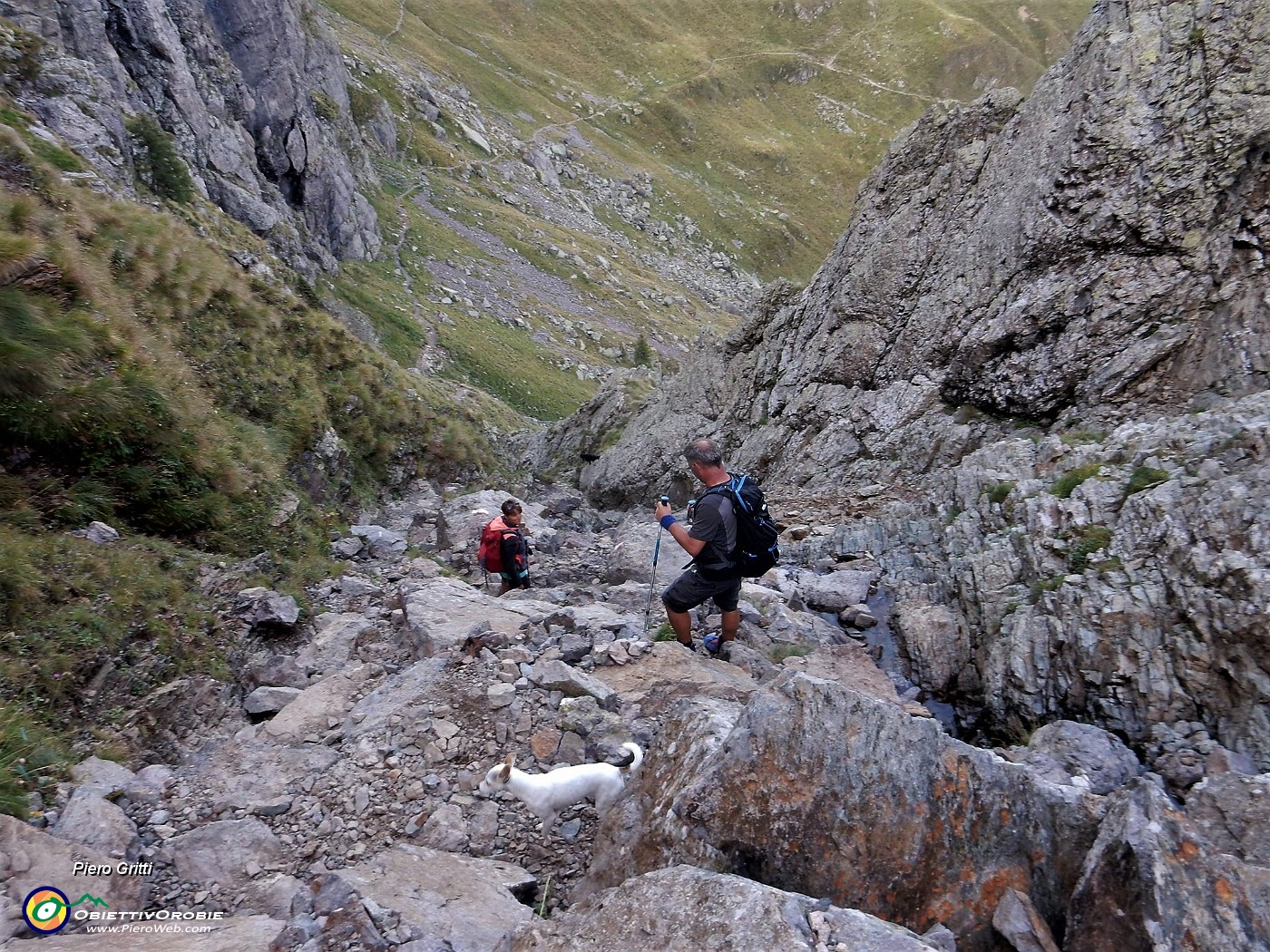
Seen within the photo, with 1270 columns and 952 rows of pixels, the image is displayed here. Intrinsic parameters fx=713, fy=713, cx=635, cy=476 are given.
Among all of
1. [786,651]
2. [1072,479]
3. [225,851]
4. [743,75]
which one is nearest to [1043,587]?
[1072,479]

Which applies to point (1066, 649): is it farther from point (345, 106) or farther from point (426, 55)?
point (426, 55)

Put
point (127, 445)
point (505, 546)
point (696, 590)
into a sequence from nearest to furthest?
point (696, 590), point (127, 445), point (505, 546)

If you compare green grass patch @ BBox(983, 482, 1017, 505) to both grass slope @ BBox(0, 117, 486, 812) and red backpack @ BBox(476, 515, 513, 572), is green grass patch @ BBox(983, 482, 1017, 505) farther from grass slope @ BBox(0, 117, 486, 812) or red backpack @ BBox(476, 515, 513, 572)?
grass slope @ BBox(0, 117, 486, 812)

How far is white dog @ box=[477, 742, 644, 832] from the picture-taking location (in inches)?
257

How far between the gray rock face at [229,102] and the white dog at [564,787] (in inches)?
939

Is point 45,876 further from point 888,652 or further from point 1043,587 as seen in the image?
point 1043,587

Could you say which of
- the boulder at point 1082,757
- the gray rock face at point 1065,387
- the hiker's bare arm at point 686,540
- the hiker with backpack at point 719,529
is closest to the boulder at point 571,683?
the hiker with backpack at point 719,529

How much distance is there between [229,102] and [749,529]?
5188 cm

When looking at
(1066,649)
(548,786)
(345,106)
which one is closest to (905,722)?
(548,786)

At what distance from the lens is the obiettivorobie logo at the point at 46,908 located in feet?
15.8

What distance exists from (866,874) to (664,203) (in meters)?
122

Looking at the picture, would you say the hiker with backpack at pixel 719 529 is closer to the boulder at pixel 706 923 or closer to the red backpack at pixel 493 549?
the boulder at pixel 706 923

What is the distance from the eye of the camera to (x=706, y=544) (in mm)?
8953

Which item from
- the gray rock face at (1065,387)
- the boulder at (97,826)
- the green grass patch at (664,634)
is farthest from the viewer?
the green grass patch at (664,634)
